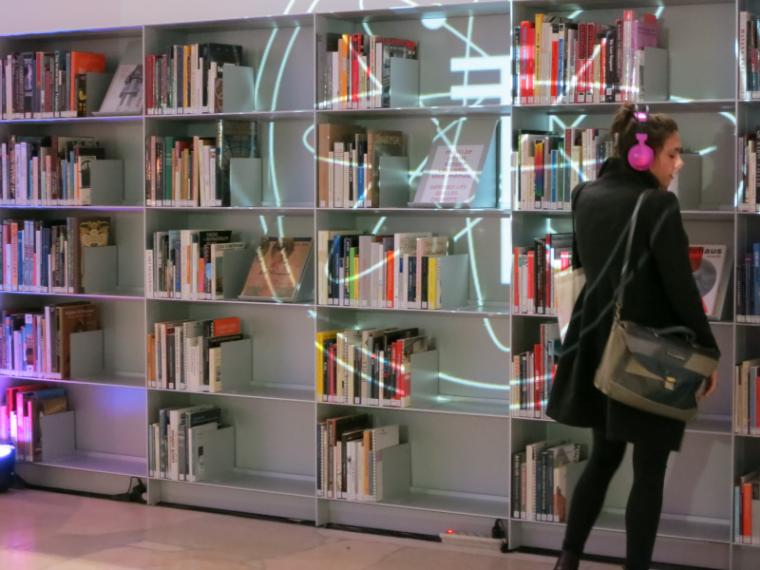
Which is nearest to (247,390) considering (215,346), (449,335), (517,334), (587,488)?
(215,346)

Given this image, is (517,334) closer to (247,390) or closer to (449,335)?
(449,335)

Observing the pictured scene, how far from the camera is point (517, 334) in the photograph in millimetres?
4273

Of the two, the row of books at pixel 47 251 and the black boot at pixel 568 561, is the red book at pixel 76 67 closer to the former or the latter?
the row of books at pixel 47 251

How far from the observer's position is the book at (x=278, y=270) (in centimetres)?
466

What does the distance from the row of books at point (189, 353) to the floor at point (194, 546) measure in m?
0.56

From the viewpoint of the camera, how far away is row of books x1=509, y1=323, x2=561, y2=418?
4.16 m

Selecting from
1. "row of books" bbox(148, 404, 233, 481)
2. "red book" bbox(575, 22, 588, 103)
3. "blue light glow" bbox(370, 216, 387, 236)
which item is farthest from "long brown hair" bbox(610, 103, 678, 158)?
"row of books" bbox(148, 404, 233, 481)

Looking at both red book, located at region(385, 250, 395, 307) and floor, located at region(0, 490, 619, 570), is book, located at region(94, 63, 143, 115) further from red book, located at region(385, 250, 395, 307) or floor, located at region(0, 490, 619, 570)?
floor, located at region(0, 490, 619, 570)

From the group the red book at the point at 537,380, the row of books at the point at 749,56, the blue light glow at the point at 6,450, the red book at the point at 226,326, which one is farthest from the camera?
the blue light glow at the point at 6,450

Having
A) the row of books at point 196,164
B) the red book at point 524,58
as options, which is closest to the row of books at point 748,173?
the red book at point 524,58

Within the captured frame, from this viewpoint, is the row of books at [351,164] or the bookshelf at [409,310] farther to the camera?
the row of books at [351,164]

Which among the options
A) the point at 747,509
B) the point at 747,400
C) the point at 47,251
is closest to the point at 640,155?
the point at 747,400

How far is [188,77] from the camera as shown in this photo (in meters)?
4.76

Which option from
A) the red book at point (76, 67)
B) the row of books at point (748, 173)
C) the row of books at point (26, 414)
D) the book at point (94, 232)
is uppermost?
the red book at point (76, 67)
